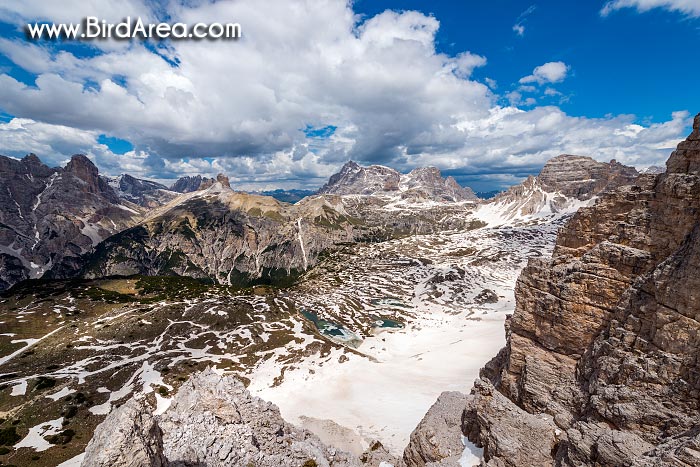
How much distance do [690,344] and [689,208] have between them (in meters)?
10.8

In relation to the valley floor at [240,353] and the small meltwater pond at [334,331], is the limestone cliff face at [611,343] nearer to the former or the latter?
the valley floor at [240,353]

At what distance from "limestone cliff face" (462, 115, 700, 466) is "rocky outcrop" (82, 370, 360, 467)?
1971 centimetres

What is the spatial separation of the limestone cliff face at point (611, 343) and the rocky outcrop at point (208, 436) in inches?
776

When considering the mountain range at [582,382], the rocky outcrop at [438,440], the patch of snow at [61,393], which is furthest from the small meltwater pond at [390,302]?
the mountain range at [582,382]

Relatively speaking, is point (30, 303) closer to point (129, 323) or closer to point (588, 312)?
point (129, 323)

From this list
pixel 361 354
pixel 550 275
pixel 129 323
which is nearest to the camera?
pixel 550 275

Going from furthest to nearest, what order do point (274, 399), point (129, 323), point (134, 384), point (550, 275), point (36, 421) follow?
point (129, 323) → point (134, 384) → point (274, 399) → point (36, 421) → point (550, 275)

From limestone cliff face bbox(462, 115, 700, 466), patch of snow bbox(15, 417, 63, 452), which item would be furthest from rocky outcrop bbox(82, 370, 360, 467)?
patch of snow bbox(15, 417, 63, 452)

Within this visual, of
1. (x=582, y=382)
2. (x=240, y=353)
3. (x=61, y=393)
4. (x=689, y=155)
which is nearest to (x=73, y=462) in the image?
(x=61, y=393)

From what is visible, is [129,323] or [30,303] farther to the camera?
[30,303]

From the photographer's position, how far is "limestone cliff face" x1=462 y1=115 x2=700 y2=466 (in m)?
20.1

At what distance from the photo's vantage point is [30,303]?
127062mm

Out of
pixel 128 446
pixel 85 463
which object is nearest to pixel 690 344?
pixel 128 446

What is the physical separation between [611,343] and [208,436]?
3571 cm
